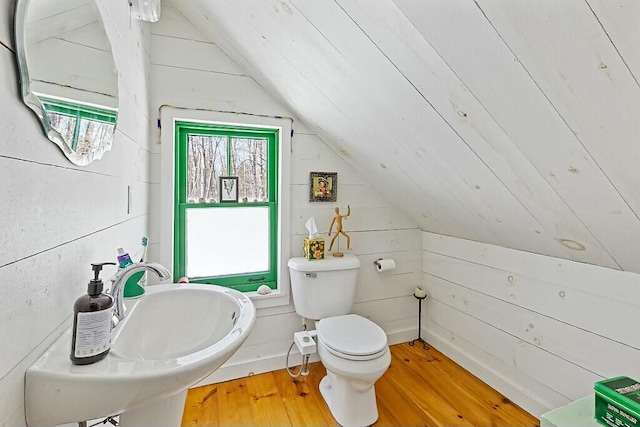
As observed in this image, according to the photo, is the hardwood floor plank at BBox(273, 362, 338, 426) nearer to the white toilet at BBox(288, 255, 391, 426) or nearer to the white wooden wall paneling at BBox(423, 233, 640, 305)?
the white toilet at BBox(288, 255, 391, 426)

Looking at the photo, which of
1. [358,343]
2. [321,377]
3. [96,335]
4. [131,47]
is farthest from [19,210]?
[321,377]

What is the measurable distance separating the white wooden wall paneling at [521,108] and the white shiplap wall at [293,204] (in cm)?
124

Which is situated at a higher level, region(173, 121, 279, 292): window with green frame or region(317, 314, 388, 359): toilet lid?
region(173, 121, 279, 292): window with green frame

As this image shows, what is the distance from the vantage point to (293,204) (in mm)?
2090

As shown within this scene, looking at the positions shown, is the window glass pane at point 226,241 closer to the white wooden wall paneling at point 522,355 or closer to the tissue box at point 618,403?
the white wooden wall paneling at point 522,355

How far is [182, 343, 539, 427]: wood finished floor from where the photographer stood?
1.64 meters

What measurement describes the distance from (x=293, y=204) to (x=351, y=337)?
36.0 inches

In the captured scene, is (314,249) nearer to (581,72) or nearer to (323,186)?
(323,186)

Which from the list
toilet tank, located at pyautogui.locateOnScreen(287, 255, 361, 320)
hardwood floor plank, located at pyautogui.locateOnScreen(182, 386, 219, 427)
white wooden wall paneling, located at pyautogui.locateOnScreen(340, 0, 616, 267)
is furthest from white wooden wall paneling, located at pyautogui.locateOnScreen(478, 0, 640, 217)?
hardwood floor plank, located at pyautogui.locateOnScreen(182, 386, 219, 427)

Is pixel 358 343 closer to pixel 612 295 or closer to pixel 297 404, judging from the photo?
pixel 297 404

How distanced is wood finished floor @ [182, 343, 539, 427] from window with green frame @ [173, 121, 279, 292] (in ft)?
2.03

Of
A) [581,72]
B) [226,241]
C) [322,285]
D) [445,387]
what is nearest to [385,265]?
[322,285]

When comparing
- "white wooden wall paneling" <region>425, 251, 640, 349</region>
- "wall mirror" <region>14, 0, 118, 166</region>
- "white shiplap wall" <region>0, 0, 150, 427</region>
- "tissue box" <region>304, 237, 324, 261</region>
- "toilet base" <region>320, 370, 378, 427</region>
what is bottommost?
"toilet base" <region>320, 370, 378, 427</region>

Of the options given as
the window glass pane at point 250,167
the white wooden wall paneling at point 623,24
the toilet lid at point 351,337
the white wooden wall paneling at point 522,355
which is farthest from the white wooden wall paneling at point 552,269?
the window glass pane at point 250,167
